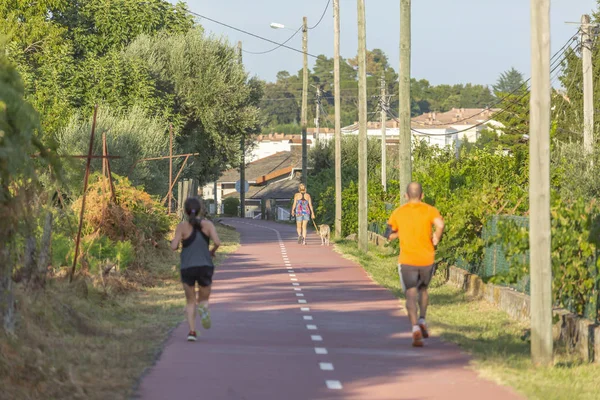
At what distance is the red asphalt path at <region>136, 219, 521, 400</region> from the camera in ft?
32.2

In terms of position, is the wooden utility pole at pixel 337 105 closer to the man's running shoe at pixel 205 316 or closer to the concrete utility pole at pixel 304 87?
the concrete utility pole at pixel 304 87

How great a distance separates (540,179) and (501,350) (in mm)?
2084

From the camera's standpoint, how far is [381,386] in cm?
1009

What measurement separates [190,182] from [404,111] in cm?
769

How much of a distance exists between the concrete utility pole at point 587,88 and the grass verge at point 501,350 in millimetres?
11715

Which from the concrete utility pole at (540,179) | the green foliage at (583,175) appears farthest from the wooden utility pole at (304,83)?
→ the concrete utility pole at (540,179)

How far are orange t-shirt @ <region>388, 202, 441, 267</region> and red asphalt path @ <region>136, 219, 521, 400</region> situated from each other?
0.96m

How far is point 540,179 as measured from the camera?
38.8 ft

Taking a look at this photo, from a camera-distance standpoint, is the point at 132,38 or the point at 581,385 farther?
the point at 132,38

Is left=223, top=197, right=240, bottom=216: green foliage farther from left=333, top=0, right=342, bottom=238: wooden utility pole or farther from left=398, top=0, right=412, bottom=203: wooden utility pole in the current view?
left=398, top=0, right=412, bottom=203: wooden utility pole

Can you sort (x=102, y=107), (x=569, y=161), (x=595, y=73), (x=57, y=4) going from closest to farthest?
(x=569, y=161)
(x=102, y=107)
(x=57, y=4)
(x=595, y=73)

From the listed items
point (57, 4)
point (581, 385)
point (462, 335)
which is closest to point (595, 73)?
point (57, 4)

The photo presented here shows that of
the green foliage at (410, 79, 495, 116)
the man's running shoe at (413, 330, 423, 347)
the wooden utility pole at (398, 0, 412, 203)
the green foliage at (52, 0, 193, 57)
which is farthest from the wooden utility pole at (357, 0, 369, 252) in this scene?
the green foliage at (410, 79, 495, 116)

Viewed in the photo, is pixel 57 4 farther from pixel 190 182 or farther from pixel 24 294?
pixel 24 294
